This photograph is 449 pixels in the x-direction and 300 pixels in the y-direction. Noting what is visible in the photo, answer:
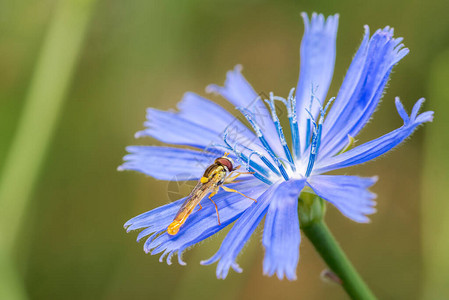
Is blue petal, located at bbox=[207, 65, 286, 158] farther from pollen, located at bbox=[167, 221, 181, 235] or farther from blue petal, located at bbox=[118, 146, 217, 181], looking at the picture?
pollen, located at bbox=[167, 221, 181, 235]

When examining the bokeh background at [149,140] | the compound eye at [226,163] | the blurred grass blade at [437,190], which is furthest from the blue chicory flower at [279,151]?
the blurred grass blade at [437,190]

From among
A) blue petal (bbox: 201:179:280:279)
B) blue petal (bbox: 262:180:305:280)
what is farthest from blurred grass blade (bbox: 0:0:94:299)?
blue petal (bbox: 262:180:305:280)

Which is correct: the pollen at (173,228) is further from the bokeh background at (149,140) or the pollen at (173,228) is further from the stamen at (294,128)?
the bokeh background at (149,140)

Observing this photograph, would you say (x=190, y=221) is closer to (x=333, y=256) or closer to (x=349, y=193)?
(x=333, y=256)

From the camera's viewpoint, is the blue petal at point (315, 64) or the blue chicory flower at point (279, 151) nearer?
the blue chicory flower at point (279, 151)

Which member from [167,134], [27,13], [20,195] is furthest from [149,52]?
[167,134]

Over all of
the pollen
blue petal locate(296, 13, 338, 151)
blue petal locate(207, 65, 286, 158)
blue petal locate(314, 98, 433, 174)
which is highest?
blue petal locate(296, 13, 338, 151)
